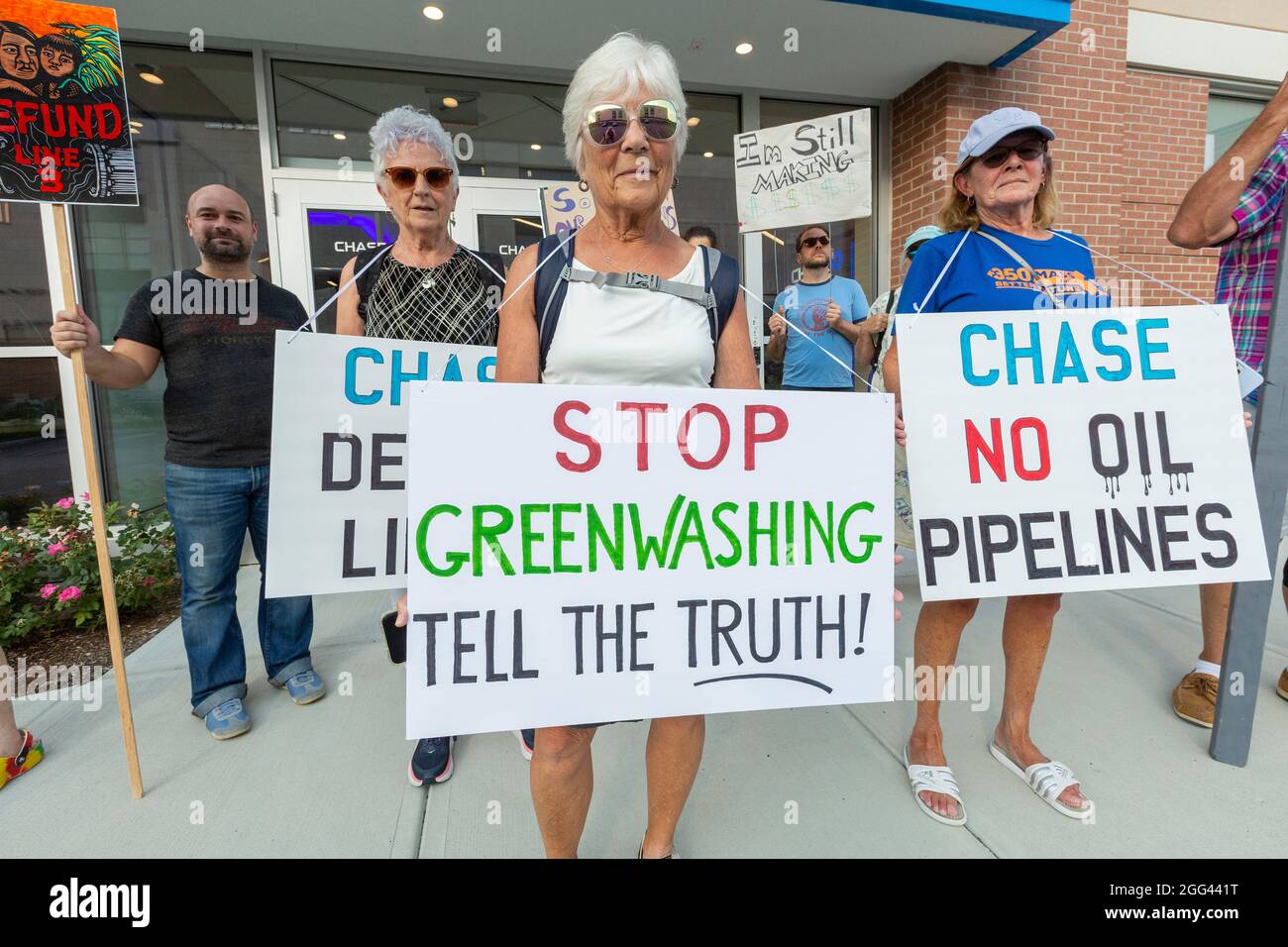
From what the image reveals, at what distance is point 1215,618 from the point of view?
8.07ft

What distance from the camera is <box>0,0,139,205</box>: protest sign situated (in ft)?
5.70

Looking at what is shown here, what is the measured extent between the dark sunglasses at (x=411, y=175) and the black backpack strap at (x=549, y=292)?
0.88 metres

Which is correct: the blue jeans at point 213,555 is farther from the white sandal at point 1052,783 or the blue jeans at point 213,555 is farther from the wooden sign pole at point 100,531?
the white sandal at point 1052,783

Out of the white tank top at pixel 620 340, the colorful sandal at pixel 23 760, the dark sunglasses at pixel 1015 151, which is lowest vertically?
the colorful sandal at pixel 23 760

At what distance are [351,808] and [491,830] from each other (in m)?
0.46

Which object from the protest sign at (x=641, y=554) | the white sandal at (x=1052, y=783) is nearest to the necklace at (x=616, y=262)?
the protest sign at (x=641, y=554)

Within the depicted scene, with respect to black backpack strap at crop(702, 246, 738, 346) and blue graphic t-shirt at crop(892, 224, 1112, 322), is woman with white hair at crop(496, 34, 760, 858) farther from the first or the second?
blue graphic t-shirt at crop(892, 224, 1112, 322)

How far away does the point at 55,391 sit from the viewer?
13.8 feet

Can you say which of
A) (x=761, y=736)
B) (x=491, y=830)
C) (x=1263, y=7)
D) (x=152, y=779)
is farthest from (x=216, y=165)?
(x=1263, y=7)

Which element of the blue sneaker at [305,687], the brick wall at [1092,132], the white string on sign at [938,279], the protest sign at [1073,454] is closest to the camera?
the protest sign at [1073,454]

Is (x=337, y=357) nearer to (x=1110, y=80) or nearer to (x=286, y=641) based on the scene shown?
(x=286, y=641)

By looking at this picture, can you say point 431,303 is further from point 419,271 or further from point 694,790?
point 694,790

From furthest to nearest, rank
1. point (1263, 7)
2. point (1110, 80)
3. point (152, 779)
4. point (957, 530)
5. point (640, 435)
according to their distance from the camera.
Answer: point (1263, 7)
point (1110, 80)
point (152, 779)
point (957, 530)
point (640, 435)

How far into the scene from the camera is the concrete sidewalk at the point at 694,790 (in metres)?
1.80
